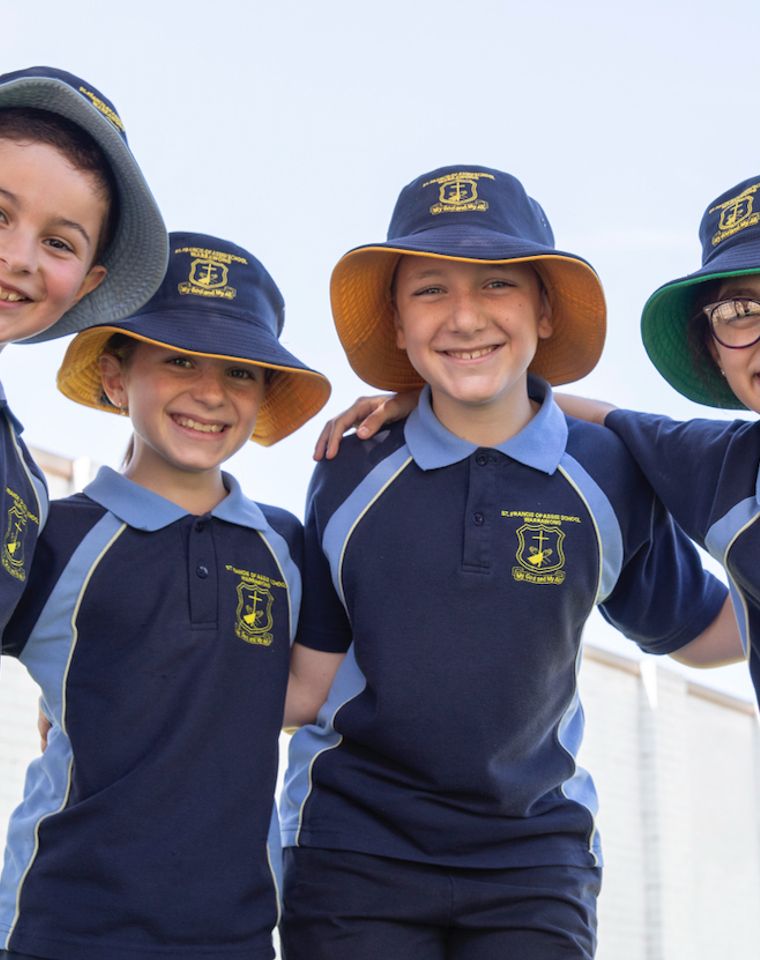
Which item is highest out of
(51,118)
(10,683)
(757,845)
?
(51,118)

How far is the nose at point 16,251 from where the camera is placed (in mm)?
2162

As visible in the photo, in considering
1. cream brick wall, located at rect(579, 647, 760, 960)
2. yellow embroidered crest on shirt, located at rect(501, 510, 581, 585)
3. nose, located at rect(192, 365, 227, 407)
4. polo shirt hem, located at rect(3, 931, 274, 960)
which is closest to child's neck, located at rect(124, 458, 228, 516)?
nose, located at rect(192, 365, 227, 407)

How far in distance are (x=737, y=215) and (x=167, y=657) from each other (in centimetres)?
127

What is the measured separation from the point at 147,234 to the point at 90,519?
1.73ft

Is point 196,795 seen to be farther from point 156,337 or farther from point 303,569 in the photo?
point 156,337

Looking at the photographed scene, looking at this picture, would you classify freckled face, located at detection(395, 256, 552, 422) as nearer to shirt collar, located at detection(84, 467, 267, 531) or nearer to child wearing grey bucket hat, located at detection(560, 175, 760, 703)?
child wearing grey bucket hat, located at detection(560, 175, 760, 703)

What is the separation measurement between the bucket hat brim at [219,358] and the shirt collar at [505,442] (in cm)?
23

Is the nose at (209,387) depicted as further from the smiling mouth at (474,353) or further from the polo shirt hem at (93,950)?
the polo shirt hem at (93,950)

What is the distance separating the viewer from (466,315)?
2490mm

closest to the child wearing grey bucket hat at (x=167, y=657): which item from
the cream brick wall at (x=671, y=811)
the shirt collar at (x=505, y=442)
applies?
the shirt collar at (x=505, y=442)

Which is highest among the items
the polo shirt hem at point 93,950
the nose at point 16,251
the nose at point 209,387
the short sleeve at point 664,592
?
the nose at point 16,251

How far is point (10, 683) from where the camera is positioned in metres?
6.20

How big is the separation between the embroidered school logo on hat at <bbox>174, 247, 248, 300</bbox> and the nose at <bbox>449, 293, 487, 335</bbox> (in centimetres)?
44

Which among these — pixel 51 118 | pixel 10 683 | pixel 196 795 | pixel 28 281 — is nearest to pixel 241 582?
pixel 196 795
